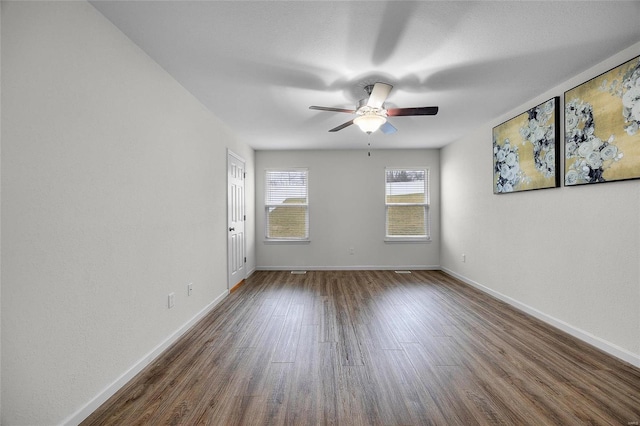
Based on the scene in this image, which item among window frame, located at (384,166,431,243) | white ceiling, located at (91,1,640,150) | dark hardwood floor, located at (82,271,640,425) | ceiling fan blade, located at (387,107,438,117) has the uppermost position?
white ceiling, located at (91,1,640,150)

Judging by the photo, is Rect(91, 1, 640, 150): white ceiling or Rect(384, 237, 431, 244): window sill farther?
Rect(384, 237, 431, 244): window sill

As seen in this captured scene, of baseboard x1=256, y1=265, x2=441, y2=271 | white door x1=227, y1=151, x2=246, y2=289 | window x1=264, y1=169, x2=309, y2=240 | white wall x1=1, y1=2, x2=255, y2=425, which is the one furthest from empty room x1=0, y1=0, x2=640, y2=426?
window x1=264, y1=169, x2=309, y2=240

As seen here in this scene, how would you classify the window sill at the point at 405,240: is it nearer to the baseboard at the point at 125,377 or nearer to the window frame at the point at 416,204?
the window frame at the point at 416,204

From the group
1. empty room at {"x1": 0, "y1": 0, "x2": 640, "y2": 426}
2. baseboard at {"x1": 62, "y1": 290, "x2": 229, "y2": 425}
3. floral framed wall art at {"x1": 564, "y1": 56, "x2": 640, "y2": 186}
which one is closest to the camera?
empty room at {"x1": 0, "y1": 0, "x2": 640, "y2": 426}

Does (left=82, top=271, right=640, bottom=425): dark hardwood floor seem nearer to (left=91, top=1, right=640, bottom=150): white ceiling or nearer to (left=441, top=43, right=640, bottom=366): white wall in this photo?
(left=441, top=43, right=640, bottom=366): white wall

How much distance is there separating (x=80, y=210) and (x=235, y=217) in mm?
2860

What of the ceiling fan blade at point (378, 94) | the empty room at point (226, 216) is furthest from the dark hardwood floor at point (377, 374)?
the ceiling fan blade at point (378, 94)

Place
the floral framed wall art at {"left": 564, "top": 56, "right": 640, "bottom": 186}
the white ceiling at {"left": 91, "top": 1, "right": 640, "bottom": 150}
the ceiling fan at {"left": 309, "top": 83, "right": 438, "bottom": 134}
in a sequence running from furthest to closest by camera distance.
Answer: the ceiling fan at {"left": 309, "top": 83, "right": 438, "bottom": 134} < the floral framed wall art at {"left": 564, "top": 56, "right": 640, "bottom": 186} < the white ceiling at {"left": 91, "top": 1, "right": 640, "bottom": 150}

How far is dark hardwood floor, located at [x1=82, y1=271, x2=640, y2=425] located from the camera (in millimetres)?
1621

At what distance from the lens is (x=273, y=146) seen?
531 cm

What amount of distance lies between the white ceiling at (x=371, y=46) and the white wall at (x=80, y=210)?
40 cm

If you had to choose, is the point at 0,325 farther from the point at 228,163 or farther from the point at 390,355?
the point at 228,163

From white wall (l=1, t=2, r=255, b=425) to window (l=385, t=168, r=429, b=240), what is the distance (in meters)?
4.22

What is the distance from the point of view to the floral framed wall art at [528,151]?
2.82 m
